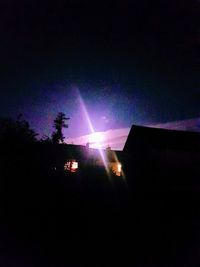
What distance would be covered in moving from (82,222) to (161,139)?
1975 centimetres

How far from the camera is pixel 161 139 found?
29.8m

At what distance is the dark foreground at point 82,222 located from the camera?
8102 mm

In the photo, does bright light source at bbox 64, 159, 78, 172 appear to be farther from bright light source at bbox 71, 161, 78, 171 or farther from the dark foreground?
the dark foreground

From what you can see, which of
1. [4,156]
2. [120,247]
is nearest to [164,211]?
[120,247]

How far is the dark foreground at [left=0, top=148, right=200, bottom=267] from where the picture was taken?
A: 8.10 meters

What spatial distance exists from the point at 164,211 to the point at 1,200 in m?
7.25

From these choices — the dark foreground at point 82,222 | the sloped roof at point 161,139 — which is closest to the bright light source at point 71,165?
the sloped roof at point 161,139

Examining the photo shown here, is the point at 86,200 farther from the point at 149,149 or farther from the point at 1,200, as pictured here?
the point at 149,149

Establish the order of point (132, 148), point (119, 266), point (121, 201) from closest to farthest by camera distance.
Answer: point (119, 266) → point (121, 201) → point (132, 148)

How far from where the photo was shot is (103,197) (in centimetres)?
1585

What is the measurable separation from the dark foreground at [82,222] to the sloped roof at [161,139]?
9007mm

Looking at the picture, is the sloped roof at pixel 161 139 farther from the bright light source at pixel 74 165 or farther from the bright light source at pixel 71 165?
the bright light source at pixel 71 165

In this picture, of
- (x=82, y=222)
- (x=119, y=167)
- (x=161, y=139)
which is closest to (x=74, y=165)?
(x=119, y=167)

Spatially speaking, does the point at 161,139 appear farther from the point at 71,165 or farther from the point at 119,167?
the point at 71,165
